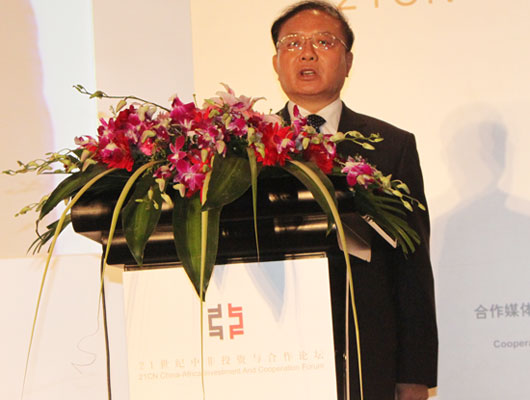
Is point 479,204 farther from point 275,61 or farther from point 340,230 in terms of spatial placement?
point 340,230

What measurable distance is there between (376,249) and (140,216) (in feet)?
4.17

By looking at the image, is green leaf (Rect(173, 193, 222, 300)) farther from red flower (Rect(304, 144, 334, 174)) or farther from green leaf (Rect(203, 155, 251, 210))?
red flower (Rect(304, 144, 334, 174))

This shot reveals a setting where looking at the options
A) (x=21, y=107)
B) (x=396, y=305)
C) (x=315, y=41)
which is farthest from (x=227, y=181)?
(x=21, y=107)

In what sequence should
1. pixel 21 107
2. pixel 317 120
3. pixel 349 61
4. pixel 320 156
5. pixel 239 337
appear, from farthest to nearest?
pixel 21 107
pixel 349 61
pixel 317 120
pixel 320 156
pixel 239 337

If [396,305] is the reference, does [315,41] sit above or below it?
above

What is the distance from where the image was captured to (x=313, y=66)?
2.55 metres

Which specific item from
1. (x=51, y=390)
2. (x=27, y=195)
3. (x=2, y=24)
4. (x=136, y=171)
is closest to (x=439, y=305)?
(x=51, y=390)

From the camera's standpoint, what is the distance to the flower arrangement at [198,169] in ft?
2.97

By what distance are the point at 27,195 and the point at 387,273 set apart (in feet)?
4.58

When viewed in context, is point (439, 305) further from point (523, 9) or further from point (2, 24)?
point (2, 24)

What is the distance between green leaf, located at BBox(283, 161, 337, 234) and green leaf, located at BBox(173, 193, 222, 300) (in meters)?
0.12

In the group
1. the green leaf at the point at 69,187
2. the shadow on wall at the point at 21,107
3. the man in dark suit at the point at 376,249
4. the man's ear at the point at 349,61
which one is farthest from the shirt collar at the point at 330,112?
the green leaf at the point at 69,187

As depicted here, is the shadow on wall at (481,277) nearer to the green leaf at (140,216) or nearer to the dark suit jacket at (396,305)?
the dark suit jacket at (396,305)

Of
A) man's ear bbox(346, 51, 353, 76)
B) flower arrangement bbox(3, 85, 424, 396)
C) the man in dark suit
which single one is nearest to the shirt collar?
the man in dark suit
